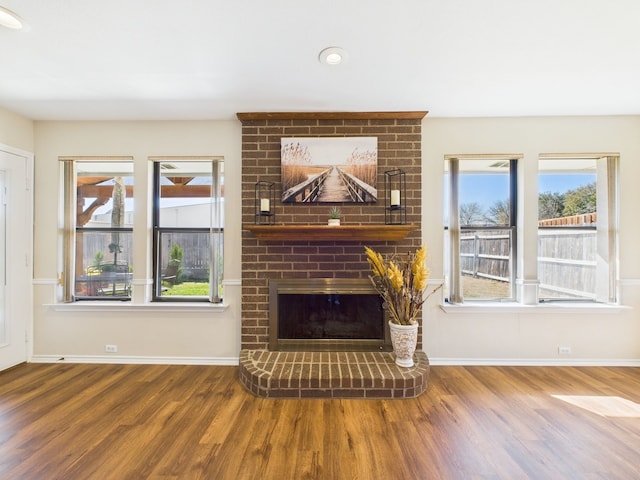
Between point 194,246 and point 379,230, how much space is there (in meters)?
1.90

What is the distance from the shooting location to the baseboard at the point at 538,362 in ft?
9.70

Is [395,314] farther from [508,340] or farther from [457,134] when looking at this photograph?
[457,134]

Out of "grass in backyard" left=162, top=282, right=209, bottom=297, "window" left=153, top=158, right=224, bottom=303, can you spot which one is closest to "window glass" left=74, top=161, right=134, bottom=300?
"window" left=153, top=158, right=224, bottom=303

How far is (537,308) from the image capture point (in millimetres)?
2969

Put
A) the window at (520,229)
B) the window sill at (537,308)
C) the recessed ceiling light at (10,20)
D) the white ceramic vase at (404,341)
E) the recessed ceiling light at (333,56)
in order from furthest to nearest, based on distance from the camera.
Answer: the window at (520,229) < the window sill at (537,308) < the white ceramic vase at (404,341) < the recessed ceiling light at (333,56) < the recessed ceiling light at (10,20)

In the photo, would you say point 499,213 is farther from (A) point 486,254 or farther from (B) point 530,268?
(B) point 530,268

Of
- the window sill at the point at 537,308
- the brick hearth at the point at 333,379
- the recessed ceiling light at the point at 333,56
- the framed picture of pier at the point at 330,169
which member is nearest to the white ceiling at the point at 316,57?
the recessed ceiling light at the point at 333,56

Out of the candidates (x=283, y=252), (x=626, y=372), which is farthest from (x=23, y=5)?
(x=626, y=372)

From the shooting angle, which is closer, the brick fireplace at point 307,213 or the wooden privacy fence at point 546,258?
the brick fireplace at point 307,213

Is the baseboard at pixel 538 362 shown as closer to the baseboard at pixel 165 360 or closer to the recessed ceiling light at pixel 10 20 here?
the baseboard at pixel 165 360

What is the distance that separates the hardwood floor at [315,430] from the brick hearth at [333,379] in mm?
75

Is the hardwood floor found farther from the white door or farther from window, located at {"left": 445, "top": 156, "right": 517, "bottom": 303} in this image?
window, located at {"left": 445, "top": 156, "right": 517, "bottom": 303}

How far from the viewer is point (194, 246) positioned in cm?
320

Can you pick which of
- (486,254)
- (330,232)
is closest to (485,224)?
(486,254)
